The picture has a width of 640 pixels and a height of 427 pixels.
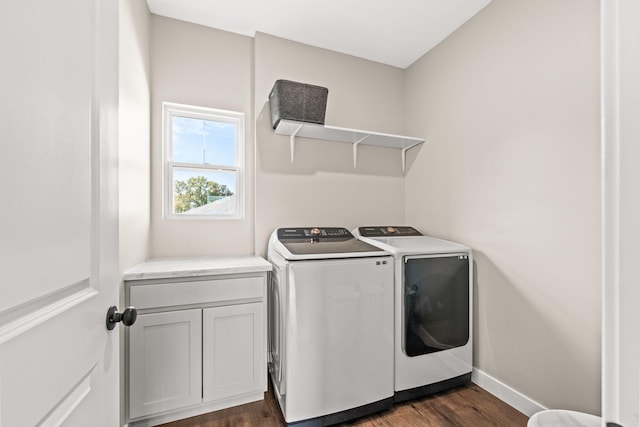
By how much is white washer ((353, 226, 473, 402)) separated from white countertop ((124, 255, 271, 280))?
3.08 feet

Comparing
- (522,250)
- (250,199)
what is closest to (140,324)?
(250,199)

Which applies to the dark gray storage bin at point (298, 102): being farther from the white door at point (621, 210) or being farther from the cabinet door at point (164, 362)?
the white door at point (621, 210)

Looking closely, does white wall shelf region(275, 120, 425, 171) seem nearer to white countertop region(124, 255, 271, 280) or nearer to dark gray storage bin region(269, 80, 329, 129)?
dark gray storage bin region(269, 80, 329, 129)

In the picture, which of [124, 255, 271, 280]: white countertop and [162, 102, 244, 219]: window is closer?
[124, 255, 271, 280]: white countertop

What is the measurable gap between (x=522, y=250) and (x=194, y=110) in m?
2.65

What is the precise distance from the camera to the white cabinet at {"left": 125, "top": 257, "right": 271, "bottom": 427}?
5.08ft

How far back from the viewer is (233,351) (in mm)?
1724

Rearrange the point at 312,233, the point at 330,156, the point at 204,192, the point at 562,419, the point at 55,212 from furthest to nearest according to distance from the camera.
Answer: the point at 330,156 → the point at 204,192 → the point at 312,233 → the point at 562,419 → the point at 55,212

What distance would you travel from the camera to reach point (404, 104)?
2873 millimetres

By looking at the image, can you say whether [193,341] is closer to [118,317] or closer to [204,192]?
[118,317]

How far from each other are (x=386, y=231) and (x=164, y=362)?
6.16ft

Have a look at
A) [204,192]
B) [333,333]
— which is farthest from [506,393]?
[204,192]

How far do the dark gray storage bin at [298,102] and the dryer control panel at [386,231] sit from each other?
3.21ft

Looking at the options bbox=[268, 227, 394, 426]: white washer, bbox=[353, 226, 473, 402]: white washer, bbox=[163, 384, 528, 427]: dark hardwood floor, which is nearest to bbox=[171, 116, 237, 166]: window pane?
bbox=[268, 227, 394, 426]: white washer
